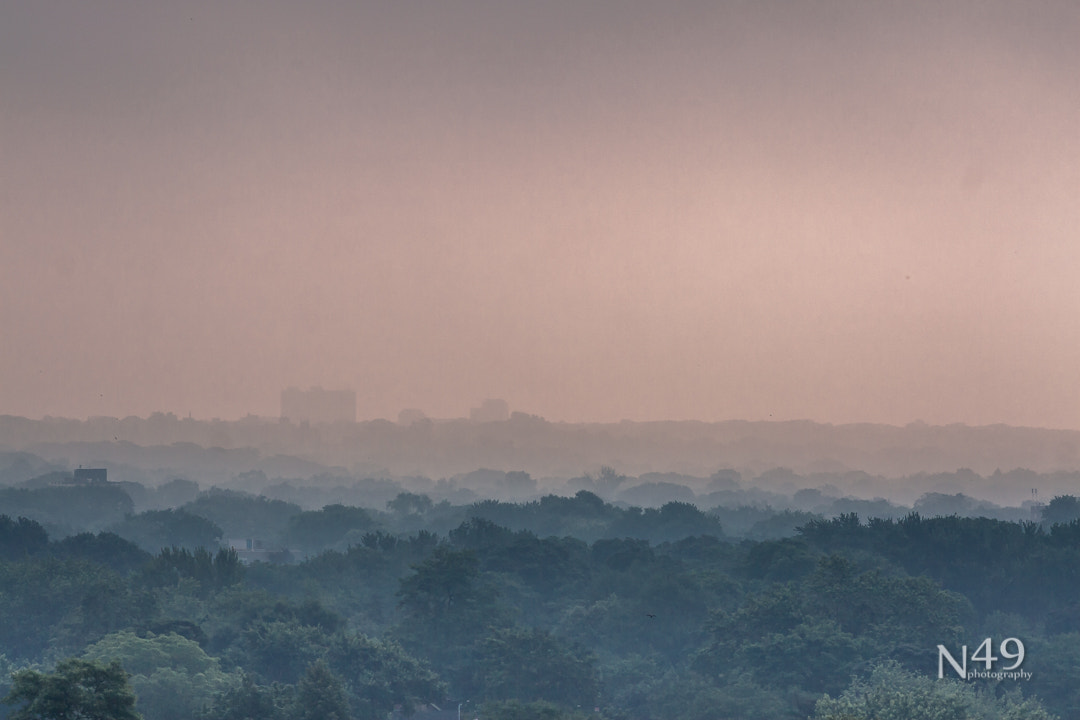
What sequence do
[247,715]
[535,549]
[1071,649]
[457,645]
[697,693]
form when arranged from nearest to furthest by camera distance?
[247,715]
[697,693]
[1071,649]
[457,645]
[535,549]

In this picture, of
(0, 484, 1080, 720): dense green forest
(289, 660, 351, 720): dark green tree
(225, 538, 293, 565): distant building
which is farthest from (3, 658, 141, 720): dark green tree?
(225, 538, 293, 565): distant building

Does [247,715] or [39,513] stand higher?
[39,513]

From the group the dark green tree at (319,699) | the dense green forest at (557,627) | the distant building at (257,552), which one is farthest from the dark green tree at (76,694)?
the distant building at (257,552)

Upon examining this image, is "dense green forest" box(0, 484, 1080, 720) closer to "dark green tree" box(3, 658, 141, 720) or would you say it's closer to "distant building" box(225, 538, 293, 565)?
"dark green tree" box(3, 658, 141, 720)

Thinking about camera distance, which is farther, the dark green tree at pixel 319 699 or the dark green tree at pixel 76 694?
the dark green tree at pixel 319 699

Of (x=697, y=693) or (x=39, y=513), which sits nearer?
(x=697, y=693)

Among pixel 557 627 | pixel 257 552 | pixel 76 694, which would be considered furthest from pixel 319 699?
pixel 257 552

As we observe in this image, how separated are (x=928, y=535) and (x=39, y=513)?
11808 cm

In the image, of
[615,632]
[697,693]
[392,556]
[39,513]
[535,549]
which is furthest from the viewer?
[39,513]

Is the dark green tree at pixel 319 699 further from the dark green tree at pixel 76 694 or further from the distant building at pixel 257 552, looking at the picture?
the distant building at pixel 257 552

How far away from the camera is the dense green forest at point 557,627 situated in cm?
4816

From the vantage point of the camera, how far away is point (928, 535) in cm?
8938

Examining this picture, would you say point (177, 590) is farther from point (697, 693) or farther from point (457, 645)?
point (697, 693)

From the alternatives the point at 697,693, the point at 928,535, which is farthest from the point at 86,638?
A: the point at 928,535
